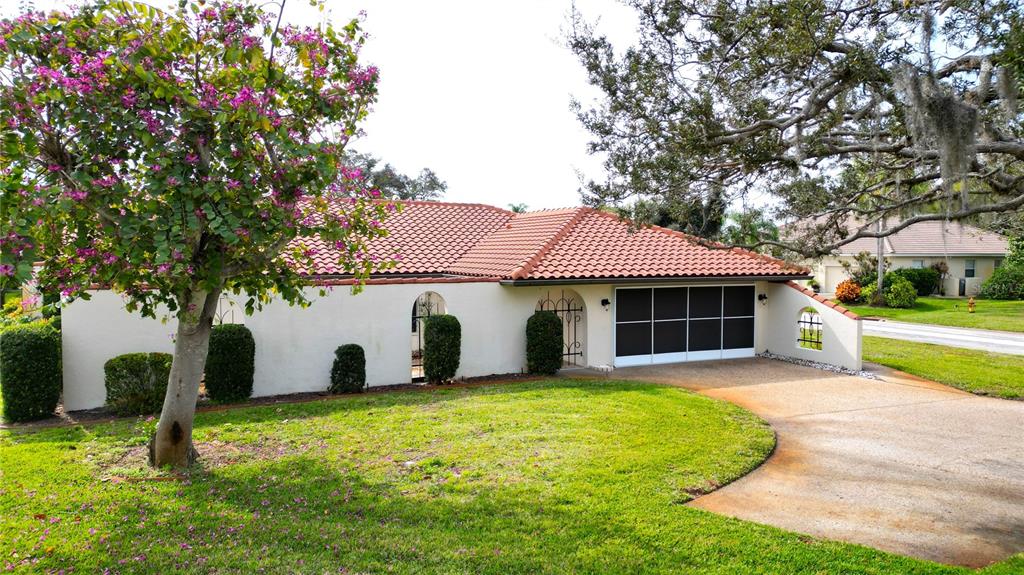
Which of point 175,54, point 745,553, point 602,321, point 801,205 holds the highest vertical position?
point 175,54

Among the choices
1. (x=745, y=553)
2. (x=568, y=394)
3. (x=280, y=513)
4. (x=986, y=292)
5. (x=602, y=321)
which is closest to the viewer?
(x=745, y=553)

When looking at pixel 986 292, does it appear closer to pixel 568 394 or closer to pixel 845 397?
pixel 845 397

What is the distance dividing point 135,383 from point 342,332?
3.91m

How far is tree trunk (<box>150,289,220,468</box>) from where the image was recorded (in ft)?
27.2

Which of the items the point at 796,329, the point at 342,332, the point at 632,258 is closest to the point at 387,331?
the point at 342,332

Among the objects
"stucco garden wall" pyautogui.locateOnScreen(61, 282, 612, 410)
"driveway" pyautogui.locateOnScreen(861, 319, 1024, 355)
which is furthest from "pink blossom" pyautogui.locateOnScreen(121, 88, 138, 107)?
"driveway" pyautogui.locateOnScreen(861, 319, 1024, 355)

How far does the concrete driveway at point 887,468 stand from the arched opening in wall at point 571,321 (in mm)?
2311

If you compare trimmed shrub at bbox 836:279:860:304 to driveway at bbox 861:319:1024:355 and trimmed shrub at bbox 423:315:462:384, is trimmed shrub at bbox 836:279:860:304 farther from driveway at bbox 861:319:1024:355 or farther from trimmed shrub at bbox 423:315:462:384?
trimmed shrub at bbox 423:315:462:384

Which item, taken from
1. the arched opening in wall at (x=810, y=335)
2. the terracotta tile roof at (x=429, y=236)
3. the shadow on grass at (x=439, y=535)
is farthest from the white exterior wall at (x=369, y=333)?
the shadow on grass at (x=439, y=535)

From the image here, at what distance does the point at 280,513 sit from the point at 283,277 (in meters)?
2.88

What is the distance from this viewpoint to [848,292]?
36.4m

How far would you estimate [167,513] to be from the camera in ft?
22.3

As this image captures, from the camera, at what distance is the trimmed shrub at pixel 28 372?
435 inches

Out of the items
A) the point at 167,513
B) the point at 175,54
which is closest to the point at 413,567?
the point at 167,513
